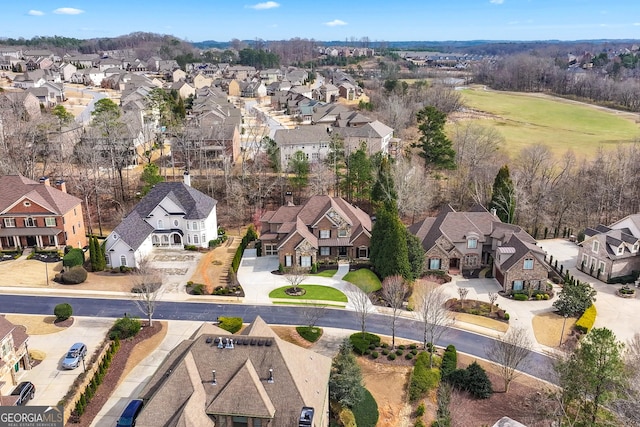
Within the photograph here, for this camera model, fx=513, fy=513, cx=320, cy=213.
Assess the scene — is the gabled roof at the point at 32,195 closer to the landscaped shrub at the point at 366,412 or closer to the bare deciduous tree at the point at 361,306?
the bare deciduous tree at the point at 361,306

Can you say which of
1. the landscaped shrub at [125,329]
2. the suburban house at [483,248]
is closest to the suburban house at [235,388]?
the landscaped shrub at [125,329]

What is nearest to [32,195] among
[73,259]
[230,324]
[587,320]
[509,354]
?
[73,259]

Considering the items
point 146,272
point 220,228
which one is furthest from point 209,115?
point 146,272

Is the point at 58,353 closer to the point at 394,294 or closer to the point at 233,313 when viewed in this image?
the point at 233,313

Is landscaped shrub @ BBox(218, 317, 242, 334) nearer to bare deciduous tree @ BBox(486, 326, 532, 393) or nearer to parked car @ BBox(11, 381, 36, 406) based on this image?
parked car @ BBox(11, 381, 36, 406)

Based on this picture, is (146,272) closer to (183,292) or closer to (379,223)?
(183,292)

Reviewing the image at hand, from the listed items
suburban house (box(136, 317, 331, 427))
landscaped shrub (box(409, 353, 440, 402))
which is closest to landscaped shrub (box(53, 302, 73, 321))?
suburban house (box(136, 317, 331, 427))
